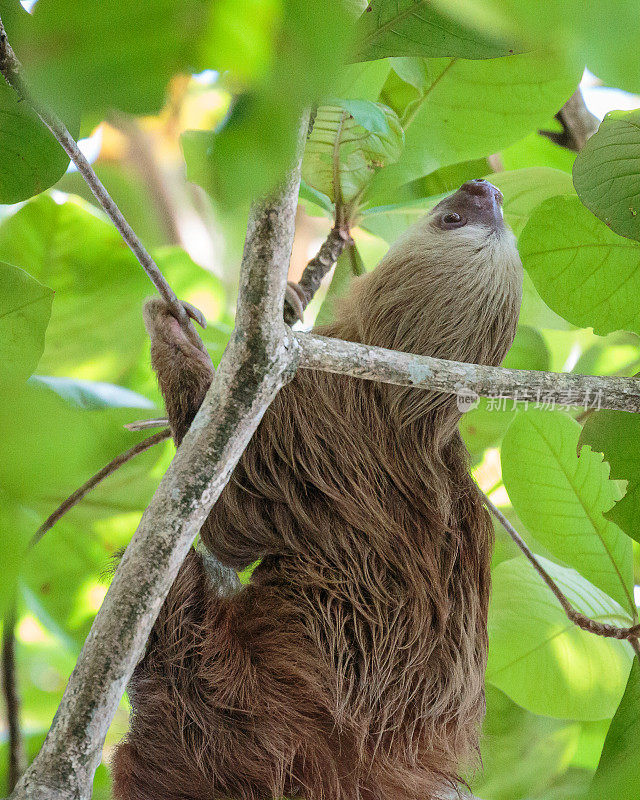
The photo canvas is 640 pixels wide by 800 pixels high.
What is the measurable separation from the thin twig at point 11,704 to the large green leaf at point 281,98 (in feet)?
5.45

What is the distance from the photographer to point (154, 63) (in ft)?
0.90

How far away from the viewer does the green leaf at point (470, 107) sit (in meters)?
1.98

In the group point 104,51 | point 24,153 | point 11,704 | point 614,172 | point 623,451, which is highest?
point 614,172

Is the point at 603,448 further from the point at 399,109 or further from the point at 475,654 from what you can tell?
the point at 399,109

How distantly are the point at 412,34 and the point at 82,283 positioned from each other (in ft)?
4.75

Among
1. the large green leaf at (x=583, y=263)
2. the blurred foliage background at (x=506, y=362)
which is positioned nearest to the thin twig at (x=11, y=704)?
the blurred foliage background at (x=506, y=362)

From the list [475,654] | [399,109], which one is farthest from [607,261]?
[475,654]

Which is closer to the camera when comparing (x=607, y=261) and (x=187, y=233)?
(x=607, y=261)

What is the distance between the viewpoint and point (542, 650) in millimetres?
A: 2262

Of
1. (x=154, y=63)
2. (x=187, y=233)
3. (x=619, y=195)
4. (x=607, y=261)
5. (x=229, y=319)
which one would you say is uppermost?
(x=187, y=233)

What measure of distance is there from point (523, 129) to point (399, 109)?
351 millimetres

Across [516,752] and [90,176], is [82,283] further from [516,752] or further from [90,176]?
[516,752]

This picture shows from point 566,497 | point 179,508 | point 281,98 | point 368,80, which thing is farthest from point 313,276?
point 281,98

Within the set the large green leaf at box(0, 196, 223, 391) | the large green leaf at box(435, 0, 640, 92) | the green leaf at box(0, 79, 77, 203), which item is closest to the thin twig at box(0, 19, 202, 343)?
the green leaf at box(0, 79, 77, 203)
